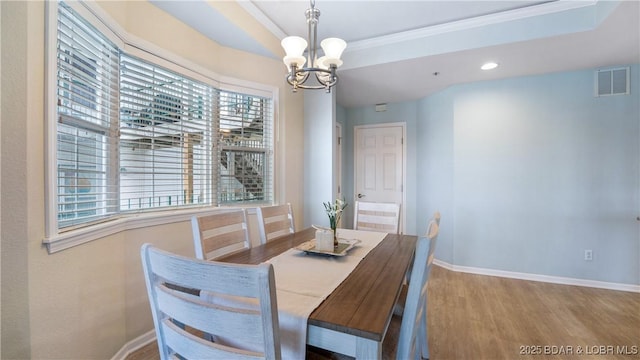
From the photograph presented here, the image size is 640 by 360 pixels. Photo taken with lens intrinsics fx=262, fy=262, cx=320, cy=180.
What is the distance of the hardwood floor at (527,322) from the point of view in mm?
1832

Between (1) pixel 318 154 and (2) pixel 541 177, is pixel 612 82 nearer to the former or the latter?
(2) pixel 541 177

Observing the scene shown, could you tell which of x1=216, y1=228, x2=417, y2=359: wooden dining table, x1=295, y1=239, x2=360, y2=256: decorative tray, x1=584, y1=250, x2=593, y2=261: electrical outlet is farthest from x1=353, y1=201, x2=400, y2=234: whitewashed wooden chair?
x1=584, y1=250, x2=593, y2=261: electrical outlet

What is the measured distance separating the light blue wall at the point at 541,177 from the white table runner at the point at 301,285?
2.26 metres

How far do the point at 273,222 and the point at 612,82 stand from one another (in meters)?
3.81

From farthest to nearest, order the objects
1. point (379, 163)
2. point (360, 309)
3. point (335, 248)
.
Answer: point (379, 163)
point (335, 248)
point (360, 309)

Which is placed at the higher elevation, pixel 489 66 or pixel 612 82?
pixel 489 66

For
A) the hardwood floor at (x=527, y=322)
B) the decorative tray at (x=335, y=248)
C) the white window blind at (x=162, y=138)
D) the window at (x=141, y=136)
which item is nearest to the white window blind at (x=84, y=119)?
the window at (x=141, y=136)

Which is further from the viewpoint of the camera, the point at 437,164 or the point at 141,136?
the point at 437,164

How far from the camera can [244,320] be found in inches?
26.2

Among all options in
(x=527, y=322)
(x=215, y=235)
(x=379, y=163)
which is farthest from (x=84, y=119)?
(x=379, y=163)

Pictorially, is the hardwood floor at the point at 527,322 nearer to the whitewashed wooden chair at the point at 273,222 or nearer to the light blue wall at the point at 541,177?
the light blue wall at the point at 541,177

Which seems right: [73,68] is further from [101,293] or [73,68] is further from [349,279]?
[349,279]

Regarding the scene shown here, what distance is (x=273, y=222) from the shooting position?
79.4 inches

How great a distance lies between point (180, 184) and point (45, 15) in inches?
48.9
